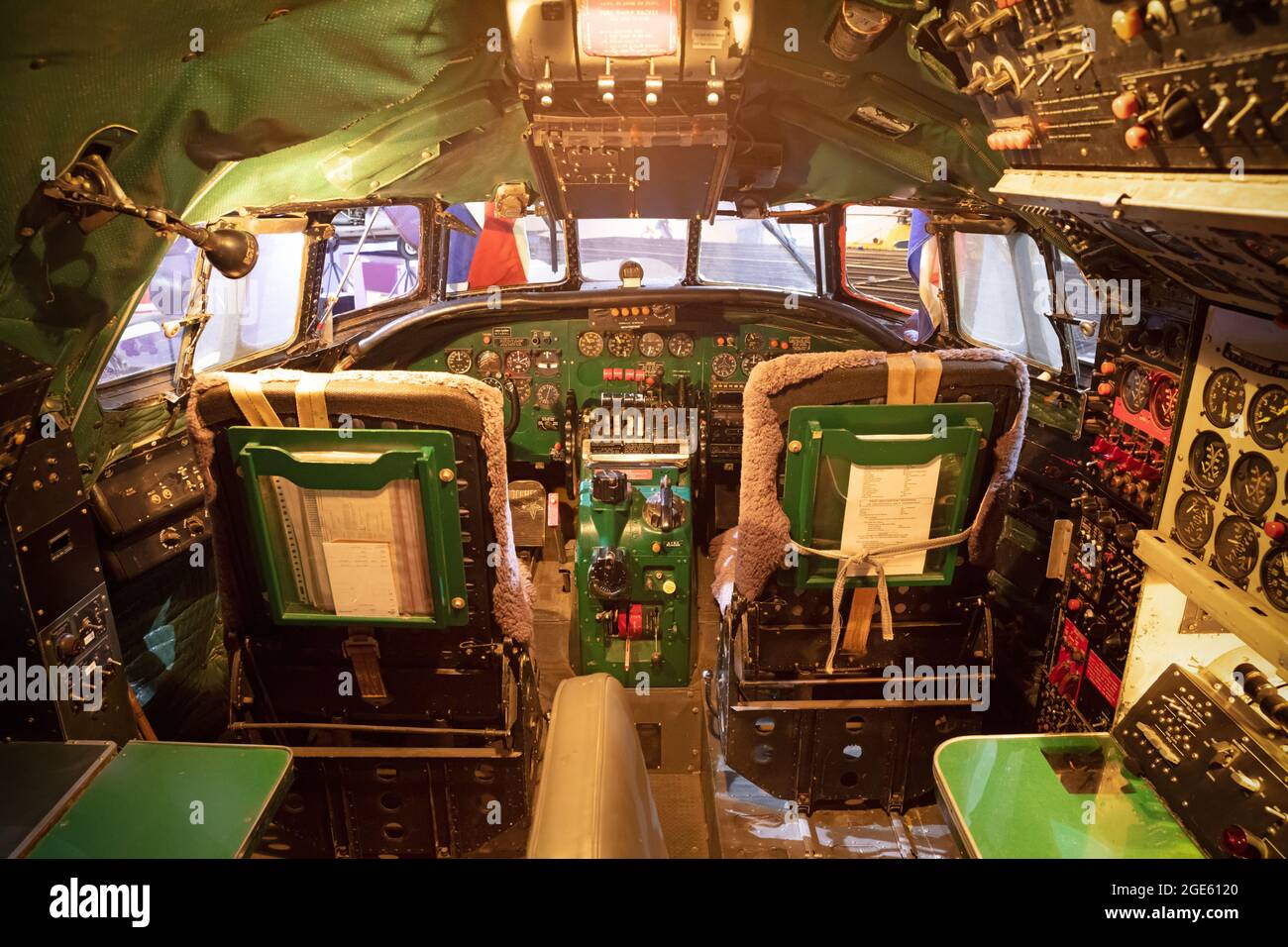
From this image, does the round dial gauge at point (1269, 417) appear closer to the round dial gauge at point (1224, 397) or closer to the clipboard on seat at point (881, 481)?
the round dial gauge at point (1224, 397)

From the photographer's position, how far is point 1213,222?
145 cm

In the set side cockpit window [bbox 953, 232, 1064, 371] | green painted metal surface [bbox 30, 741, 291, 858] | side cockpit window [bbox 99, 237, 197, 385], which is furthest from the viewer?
side cockpit window [bbox 953, 232, 1064, 371]

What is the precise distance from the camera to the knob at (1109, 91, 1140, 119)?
5.30 ft

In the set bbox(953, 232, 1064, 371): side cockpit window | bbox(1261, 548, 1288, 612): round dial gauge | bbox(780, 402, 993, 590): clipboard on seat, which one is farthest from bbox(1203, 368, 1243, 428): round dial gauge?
bbox(953, 232, 1064, 371): side cockpit window

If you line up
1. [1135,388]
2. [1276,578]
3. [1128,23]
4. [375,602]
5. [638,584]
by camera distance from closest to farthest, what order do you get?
[1128,23] < [1276,578] < [375,602] < [1135,388] < [638,584]

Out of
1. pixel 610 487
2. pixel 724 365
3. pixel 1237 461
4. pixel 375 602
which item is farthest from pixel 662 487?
pixel 1237 461

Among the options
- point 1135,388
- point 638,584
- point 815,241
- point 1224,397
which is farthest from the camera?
point 815,241

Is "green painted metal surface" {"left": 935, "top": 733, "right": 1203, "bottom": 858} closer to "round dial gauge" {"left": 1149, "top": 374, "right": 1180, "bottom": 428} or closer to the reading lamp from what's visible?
"round dial gauge" {"left": 1149, "top": 374, "right": 1180, "bottom": 428}

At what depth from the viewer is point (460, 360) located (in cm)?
494

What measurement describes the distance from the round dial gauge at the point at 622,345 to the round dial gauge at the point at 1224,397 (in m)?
3.31

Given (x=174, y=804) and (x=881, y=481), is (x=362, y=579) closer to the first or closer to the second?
(x=174, y=804)

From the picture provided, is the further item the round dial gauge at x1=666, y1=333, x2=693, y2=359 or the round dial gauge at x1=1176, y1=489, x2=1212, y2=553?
the round dial gauge at x1=666, y1=333, x2=693, y2=359

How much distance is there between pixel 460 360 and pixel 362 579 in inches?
113
